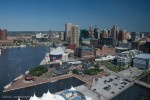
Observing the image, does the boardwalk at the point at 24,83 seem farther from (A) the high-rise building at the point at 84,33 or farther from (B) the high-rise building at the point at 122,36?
(A) the high-rise building at the point at 84,33

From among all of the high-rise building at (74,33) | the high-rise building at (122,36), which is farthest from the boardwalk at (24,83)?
the high-rise building at (122,36)

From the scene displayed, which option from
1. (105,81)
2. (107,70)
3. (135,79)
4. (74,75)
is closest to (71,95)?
(105,81)

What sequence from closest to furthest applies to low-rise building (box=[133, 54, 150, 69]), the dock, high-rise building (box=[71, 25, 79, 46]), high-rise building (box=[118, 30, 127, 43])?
the dock < low-rise building (box=[133, 54, 150, 69]) < high-rise building (box=[71, 25, 79, 46]) < high-rise building (box=[118, 30, 127, 43])

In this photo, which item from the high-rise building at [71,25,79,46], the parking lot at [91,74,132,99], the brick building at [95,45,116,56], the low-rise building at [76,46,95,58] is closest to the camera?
the parking lot at [91,74,132,99]

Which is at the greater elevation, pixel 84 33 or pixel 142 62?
pixel 84 33

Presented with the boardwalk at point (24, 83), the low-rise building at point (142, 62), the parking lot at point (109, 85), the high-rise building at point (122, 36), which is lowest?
the parking lot at point (109, 85)

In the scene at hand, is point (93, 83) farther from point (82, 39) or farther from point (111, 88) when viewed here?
point (82, 39)

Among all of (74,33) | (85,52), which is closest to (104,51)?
(85,52)

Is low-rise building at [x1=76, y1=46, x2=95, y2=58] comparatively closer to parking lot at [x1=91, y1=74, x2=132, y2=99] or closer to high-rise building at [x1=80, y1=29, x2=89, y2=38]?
parking lot at [x1=91, y1=74, x2=132, y2=99]

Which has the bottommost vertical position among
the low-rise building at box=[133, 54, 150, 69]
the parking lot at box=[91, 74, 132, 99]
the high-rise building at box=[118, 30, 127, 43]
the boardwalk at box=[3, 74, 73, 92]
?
the parking lot at box=[91, 74, 132, 99]

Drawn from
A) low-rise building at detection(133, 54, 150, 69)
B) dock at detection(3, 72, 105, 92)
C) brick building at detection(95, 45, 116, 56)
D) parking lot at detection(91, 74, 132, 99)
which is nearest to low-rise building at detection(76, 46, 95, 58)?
brick building at detection(95, 45, 116, 56)

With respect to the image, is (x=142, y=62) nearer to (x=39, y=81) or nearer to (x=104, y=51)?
(x=104, y=51)

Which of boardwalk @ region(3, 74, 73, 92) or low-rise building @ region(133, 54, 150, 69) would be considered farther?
low-rise building @ region(133, 54, 150, 69)

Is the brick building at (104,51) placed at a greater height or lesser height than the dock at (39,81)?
greater
